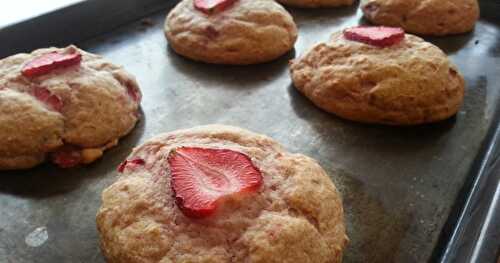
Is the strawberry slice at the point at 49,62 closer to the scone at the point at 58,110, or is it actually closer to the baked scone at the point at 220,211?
the scone at the point at 58,110

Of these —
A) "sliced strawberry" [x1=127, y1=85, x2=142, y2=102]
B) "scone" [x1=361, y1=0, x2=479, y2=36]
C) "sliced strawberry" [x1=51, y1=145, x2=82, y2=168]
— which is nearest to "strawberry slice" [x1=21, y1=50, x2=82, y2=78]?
"sliced strawberry" [x1=127, y1=85, x2=142, y2=102]

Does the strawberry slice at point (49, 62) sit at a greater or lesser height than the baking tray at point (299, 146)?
greater

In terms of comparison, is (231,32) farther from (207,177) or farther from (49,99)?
(207,177)

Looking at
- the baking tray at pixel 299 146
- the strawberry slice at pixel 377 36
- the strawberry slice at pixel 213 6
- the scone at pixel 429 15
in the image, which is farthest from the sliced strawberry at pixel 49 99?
the scone at pixel 429 15

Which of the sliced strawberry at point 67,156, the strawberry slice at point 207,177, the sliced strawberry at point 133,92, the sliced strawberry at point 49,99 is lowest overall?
the sliced strawberry at point 67,156

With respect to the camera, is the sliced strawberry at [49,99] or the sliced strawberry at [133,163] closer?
the sliced strawberry at [133,163]

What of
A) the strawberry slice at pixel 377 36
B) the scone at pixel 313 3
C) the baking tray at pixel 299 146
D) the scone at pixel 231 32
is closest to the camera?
the baking tray at pixel 299 146

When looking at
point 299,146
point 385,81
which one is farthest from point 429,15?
point 299,146
